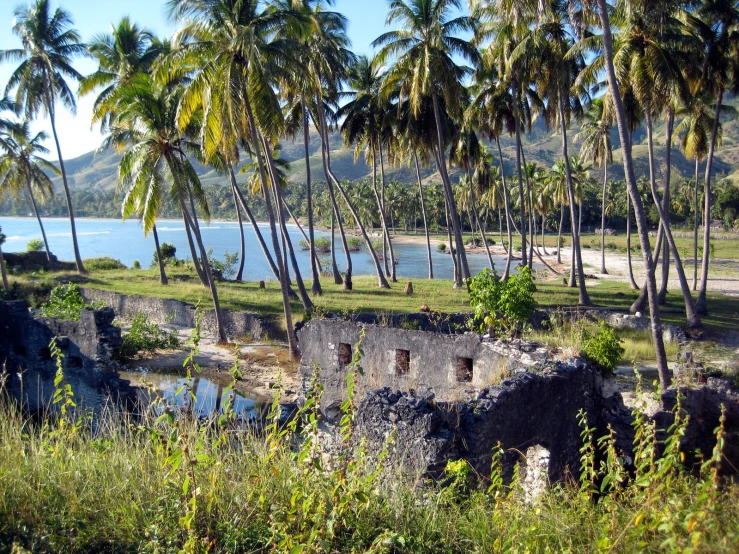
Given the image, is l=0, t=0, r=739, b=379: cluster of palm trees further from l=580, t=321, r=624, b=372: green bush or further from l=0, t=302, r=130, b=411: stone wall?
l=0, t=302, r=130, b=411: stone wall

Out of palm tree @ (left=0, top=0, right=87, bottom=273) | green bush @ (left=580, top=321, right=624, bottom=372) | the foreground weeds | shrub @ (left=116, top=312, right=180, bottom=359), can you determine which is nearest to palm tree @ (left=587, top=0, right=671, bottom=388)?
green bush @ (left=580, top=321, right=624, bottom=372)

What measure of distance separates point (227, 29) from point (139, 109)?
4691 mm

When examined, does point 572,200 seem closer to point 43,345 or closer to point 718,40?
point 718,40

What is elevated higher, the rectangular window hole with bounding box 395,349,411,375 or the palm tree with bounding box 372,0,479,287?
the palm tree with bounding box 372,0,479,287

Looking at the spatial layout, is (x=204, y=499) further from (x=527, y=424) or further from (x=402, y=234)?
(x=402, y=234)

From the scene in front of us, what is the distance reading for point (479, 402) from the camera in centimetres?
799

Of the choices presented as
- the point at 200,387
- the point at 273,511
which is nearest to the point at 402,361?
the point at 200,387

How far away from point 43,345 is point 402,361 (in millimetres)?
9805

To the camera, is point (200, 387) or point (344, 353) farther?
point (200, 387)

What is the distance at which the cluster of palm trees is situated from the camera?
1588 centimetres

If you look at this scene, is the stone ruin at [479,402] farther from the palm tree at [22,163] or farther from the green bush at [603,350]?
the palm tree at [22,163]

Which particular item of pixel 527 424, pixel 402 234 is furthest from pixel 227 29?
pixel 402 234

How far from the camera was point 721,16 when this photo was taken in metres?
19.3

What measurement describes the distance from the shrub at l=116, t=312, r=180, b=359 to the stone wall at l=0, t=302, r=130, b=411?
209 centimetres
